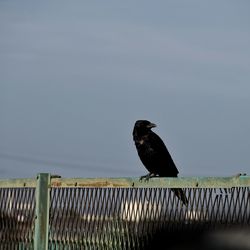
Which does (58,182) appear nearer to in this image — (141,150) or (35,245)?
(35,245)

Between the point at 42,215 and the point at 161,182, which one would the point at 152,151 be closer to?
the point at 42,215

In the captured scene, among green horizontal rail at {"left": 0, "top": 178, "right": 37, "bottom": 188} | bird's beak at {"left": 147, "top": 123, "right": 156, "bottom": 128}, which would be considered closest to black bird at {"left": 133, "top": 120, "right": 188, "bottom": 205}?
bird's beak at {"left": 147, "top": 123, "right": 156, "bottom": 128}

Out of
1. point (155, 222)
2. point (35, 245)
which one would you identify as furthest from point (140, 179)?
point (35, 245)

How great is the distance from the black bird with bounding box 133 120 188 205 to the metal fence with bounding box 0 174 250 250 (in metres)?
2.84

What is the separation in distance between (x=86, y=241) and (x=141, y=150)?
14.3ft

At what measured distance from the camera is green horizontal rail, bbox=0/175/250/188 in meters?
5.56

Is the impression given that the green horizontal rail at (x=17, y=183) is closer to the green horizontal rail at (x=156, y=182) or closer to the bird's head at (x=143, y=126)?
the green horizontal rail at (x=156, y=182)

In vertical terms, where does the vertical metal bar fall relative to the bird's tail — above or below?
above

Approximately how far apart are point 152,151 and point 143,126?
0.46 metres

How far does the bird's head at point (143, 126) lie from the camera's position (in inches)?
440

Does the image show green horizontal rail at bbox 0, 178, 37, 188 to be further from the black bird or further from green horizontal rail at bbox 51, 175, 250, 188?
the black bird

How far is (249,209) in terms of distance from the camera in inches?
→ 213

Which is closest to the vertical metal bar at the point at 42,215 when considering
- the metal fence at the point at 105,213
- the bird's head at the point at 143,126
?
the metal fence at the point at 105,213

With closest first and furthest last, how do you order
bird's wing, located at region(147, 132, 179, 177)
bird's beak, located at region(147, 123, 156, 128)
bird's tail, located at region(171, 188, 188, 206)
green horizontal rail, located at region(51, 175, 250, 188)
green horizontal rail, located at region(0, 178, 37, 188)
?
green horizontal rail, located at region(51, 175, 250, 188)
bird's tail, located at region(171, 188, 188, 206)
green horizontal rail, located at region(0, 178, 37, 188)
bird's wing, located at region(147, 132, 179, 177)
bird's beak, located at region(147, 123, 156, 128)
